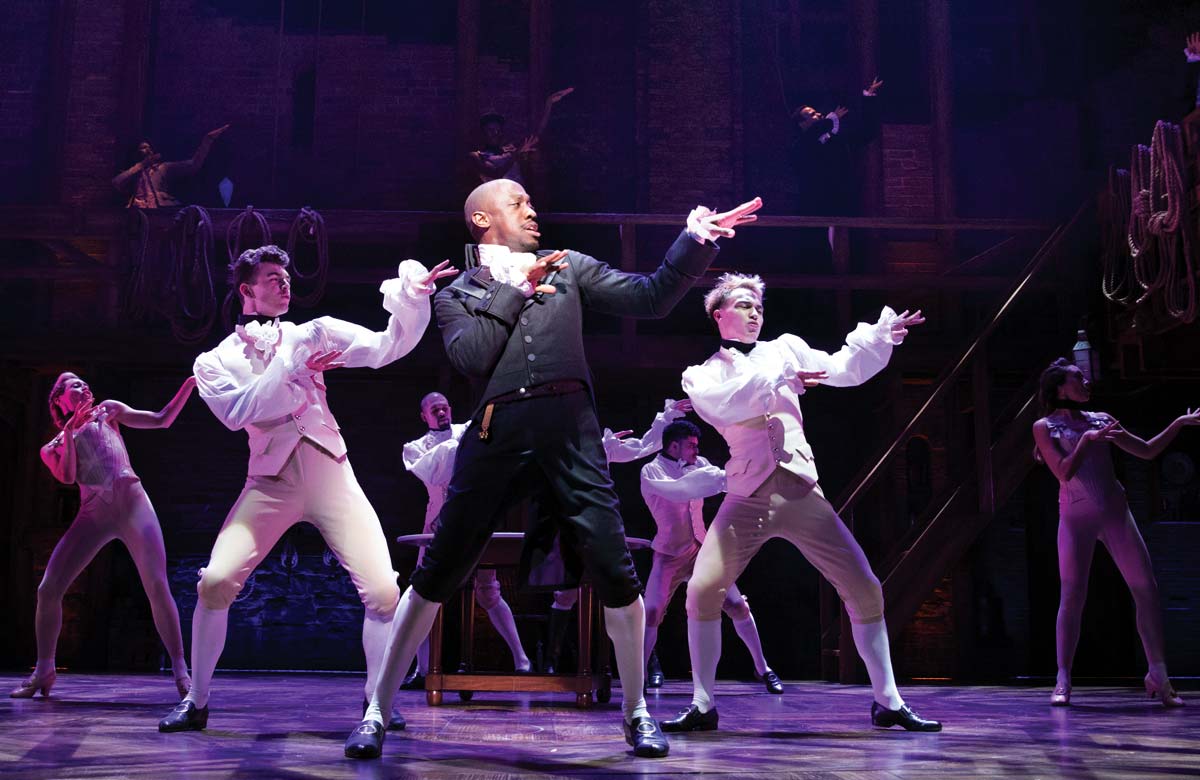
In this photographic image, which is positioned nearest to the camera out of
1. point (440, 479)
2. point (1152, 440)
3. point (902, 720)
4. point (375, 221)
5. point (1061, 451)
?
point (902, 720)

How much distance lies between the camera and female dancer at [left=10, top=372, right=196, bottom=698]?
566cm

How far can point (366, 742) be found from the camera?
10.9 feet

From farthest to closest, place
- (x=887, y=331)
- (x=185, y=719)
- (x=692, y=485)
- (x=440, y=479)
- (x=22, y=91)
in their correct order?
1. (x=22, y=91)
2. (x=440, y=479)
3. (x=692, y=485)
4. (x=887, y=331)
5. (x=185, y=719)

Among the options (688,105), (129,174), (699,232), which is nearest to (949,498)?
(688,105)

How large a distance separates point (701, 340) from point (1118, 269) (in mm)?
2953

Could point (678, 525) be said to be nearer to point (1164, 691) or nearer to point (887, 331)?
point (1164, 691)

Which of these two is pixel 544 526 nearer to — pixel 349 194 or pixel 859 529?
pixel 859 529

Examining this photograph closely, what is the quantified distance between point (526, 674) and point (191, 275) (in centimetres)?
480

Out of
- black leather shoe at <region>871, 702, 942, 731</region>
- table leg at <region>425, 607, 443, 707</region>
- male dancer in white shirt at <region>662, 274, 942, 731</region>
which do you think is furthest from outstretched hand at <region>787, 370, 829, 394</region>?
table leg at <region>425, 607, 443, 707</region>

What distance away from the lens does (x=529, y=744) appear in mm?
3818

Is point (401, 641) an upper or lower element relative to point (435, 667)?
upper

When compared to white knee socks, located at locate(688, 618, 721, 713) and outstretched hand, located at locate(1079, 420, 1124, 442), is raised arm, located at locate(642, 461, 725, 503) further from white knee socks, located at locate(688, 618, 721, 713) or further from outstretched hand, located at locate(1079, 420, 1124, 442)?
white knee socks, located at locate(688, 618, 721, 713)

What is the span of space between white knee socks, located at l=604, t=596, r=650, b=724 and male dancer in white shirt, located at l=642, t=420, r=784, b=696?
342 cm

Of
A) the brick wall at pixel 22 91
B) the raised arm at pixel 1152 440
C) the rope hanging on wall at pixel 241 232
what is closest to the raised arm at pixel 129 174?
the rope hanging on wall at pixel 241 232
